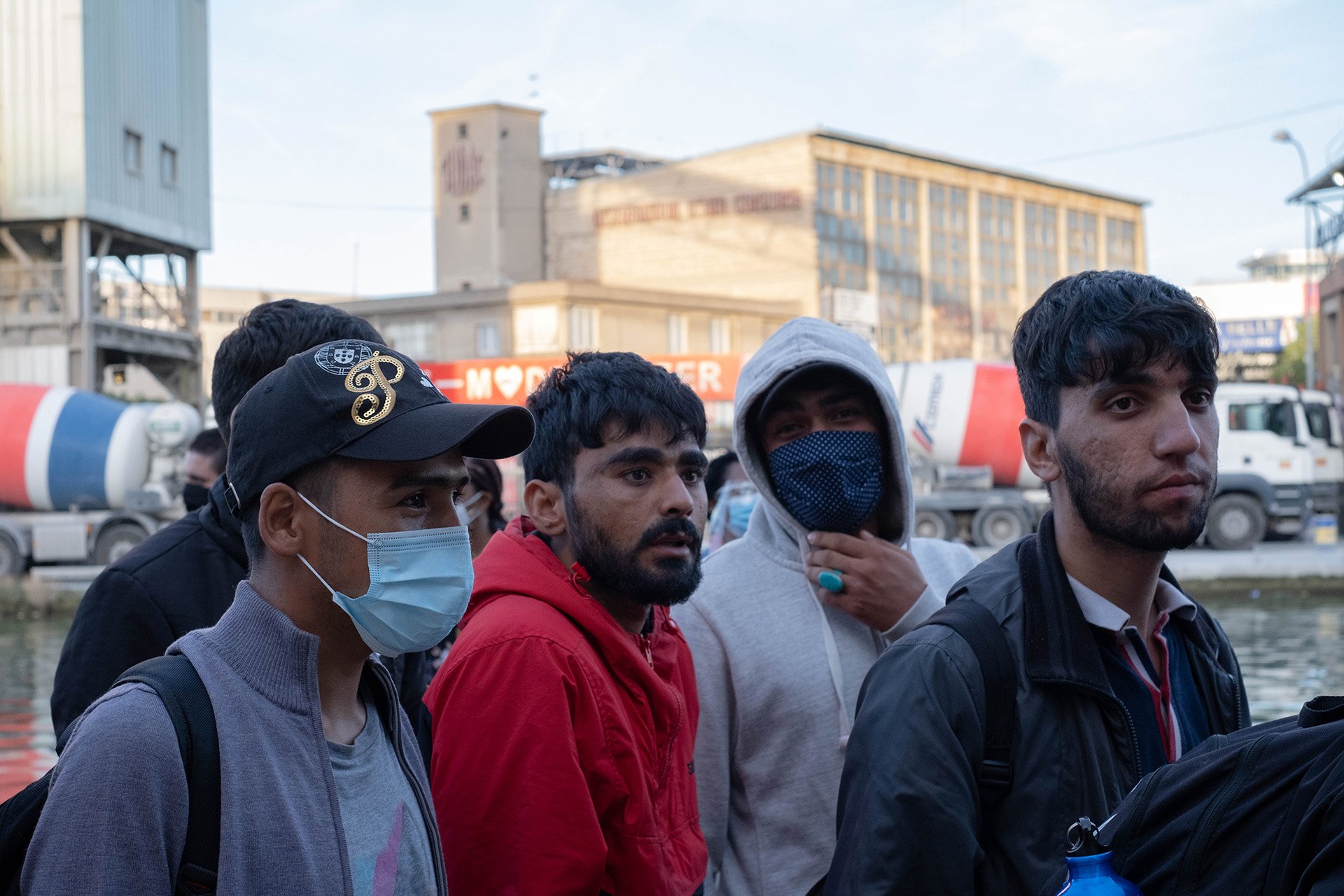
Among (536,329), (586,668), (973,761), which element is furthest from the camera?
(536,329)

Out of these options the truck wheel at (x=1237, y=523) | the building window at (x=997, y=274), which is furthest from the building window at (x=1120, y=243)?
the truck wheel at (x=1237, y=523)

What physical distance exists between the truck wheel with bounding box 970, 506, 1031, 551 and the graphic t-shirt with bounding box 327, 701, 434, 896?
21.4 metres

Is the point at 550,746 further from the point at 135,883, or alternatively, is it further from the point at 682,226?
the point at 682,226

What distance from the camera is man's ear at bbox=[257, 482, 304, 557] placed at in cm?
202

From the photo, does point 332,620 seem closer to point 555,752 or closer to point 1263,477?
point 555,752

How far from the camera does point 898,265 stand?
192ft

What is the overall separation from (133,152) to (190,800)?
3424 cm

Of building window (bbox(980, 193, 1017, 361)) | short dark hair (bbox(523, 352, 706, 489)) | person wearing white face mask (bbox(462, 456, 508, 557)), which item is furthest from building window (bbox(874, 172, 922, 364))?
short dark hair (bbox(523, 352, 706, 489))

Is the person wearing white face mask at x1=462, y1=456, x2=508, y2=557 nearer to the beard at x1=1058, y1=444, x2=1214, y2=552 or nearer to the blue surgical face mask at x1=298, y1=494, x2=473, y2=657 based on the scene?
the blue surgical face mask at x1=298, y1=494, x2=473, y2=657

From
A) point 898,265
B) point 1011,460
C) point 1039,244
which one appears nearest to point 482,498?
point 1011,460

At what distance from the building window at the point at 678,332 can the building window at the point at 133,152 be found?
845 inches

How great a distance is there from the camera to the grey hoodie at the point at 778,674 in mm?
2746

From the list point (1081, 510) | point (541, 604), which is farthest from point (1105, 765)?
point (541, 604)

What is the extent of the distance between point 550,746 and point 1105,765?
996 millimetres
